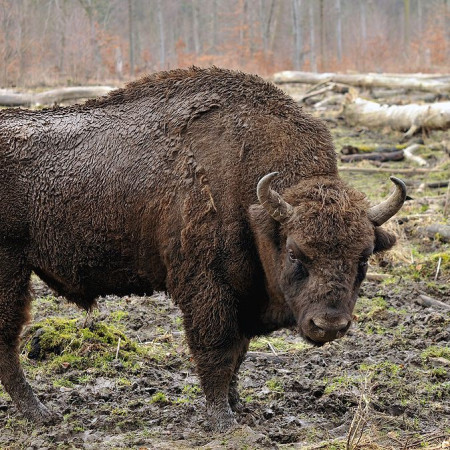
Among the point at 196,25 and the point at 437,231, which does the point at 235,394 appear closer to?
the point at 437,231

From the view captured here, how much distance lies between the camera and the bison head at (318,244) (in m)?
4.28

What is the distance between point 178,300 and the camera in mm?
5004

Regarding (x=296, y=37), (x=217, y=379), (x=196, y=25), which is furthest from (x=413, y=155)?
(x=196, y=25)

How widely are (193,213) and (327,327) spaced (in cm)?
125

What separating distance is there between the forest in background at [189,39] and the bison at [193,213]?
338 inches

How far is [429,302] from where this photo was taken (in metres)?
7.29

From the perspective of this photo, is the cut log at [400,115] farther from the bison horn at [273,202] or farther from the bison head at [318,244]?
the bison horn at [273,202]

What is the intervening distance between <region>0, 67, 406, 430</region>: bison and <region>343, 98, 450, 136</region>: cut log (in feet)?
32.4

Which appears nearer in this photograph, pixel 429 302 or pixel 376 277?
pixel 429 302

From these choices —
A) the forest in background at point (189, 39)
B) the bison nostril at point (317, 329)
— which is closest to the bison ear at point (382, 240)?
the bison nostril at point (317, 329)

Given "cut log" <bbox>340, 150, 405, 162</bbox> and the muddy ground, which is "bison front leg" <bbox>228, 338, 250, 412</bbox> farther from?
"cut log" <bbox>340, 150, 405, 162</bbox>

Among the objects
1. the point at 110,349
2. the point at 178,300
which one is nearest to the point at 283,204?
the point at 178,300

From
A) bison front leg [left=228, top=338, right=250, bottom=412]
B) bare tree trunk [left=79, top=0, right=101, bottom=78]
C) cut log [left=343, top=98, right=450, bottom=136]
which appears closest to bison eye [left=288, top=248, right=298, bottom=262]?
bison front leg [left=228, top=338, right=250, bottom=412]

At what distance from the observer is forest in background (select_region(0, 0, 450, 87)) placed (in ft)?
76.7
